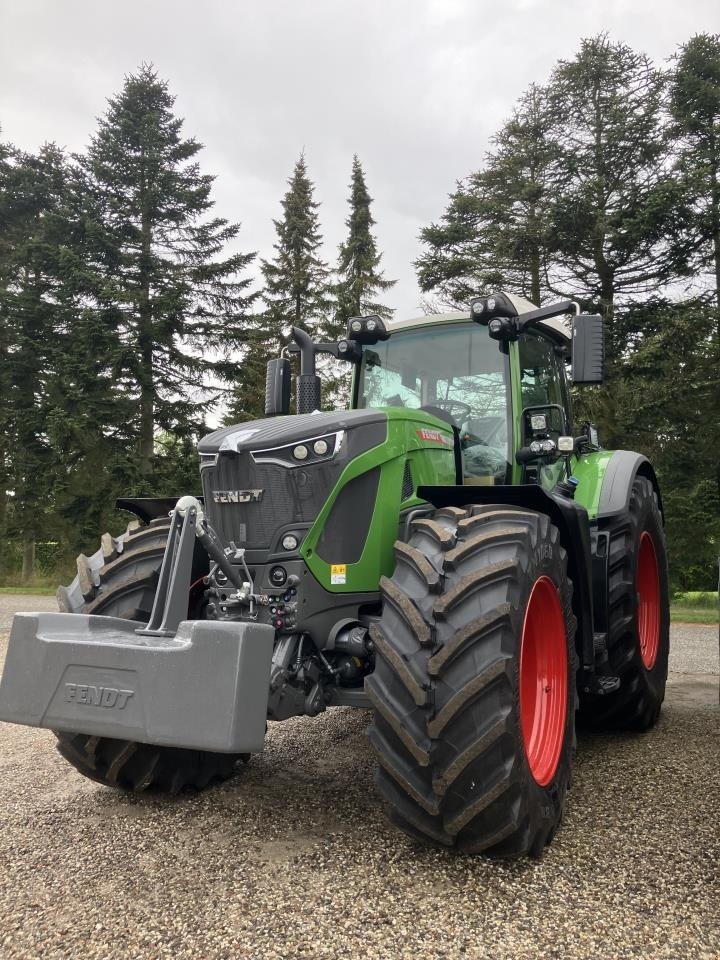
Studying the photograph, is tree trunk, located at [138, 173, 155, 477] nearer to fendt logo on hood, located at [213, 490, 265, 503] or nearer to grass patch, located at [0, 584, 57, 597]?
grass patch, located at [0, 584, 57, 597]

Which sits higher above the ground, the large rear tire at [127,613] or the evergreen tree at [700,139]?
the evergreen tree at [700,139]

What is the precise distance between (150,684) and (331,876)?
979 mm

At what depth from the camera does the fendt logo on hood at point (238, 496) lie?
3301mm

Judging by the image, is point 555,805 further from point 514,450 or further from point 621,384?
point 621,384

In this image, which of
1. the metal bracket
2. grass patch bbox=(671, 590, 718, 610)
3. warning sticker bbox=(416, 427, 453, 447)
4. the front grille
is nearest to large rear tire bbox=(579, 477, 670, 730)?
warning sticker bbox=(416, 427, 453, 447)

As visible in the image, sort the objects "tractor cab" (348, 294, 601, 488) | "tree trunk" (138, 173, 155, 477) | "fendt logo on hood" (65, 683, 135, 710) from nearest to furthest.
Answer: "fendt logo on hood" (65, 683, 135, 710) < "tractor cab" (348, 294, 601, 488) < "tree trunk" (138, 173, 155, 477)

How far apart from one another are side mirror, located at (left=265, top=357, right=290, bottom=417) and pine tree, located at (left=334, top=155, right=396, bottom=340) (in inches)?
737

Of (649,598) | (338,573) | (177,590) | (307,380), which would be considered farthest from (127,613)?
(649,598)

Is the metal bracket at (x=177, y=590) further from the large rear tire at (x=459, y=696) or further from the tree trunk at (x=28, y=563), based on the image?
the tree trunk at (x=28, y=563)

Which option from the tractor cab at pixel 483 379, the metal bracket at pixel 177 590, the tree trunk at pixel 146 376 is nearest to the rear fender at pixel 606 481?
the tractor cab at pixel 483 379

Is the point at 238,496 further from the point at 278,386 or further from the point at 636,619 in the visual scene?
the point at 636,619

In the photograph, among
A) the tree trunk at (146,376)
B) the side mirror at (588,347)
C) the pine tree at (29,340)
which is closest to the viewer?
the side mirror at (588,347)

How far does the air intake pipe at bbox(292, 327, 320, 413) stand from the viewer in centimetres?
462

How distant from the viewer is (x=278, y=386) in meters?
4.73
